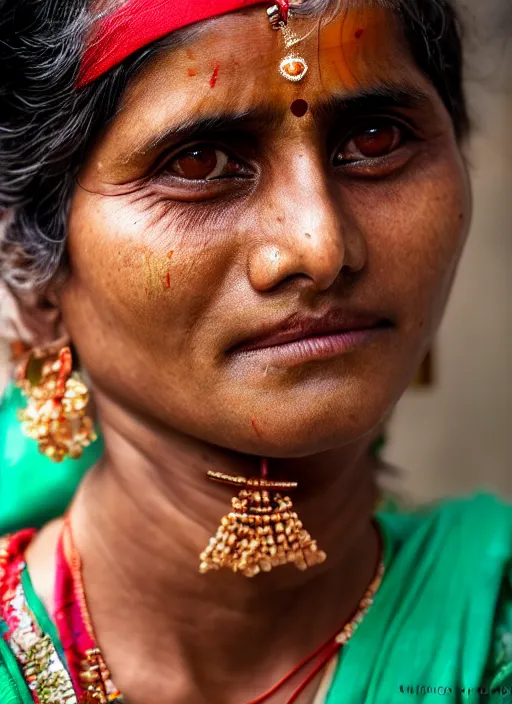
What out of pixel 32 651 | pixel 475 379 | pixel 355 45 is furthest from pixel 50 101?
pixel 475 379

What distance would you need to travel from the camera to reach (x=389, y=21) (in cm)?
95

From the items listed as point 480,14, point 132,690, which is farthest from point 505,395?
point 132,690

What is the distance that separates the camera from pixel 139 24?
888mm

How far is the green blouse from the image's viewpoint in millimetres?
1087

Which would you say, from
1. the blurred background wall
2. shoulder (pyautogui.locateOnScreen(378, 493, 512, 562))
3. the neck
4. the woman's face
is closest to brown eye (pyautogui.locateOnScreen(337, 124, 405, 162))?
the woman's face

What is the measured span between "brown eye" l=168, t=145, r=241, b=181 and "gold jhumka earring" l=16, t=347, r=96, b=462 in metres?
0.32

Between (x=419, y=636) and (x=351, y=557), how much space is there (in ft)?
0.46

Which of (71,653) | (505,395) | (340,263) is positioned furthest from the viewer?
(505,395)

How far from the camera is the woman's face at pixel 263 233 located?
877 mm

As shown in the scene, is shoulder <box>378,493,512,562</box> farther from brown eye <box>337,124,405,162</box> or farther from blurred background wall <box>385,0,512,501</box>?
blurred background wall <box>385,0,512,501</box>

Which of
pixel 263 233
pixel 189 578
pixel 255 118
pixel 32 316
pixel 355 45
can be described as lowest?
pixel 189 578

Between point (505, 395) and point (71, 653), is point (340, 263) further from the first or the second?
point (505, 395)

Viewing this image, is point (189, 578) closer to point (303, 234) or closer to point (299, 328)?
point (299, 328)

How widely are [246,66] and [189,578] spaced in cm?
65
